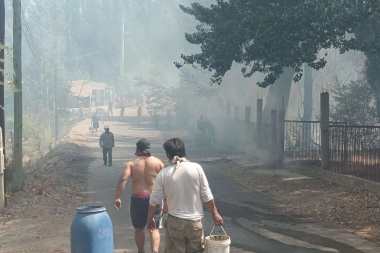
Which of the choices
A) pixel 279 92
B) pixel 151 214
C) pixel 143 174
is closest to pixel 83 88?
pixel 279 92

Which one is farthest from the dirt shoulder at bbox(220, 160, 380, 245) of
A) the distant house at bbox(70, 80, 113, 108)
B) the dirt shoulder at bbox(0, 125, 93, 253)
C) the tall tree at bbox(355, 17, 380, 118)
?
the distant house at bbox(70, 80, 113, 108)

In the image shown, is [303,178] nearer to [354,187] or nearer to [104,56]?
[354,187]

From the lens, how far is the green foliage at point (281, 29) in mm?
15922

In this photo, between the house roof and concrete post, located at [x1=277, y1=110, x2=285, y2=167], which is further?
the house roof

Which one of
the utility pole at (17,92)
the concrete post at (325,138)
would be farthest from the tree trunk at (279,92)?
the utility pole at (17,92)

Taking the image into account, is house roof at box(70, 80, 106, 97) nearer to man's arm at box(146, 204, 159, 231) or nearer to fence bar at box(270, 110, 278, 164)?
fence bar at box(270, 110, 278, 164)

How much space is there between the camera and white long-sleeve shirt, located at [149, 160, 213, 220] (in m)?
6.21

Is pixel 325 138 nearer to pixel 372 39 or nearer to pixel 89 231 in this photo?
pixel 372 39

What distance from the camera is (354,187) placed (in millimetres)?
15109

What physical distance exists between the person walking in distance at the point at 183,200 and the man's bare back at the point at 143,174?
5.33 ft

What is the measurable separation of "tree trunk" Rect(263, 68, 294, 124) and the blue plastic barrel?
70.0 ft

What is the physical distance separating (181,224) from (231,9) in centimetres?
1299

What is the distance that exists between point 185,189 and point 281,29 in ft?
36.4

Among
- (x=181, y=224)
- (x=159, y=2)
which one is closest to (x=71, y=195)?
(x=181, y=224)
